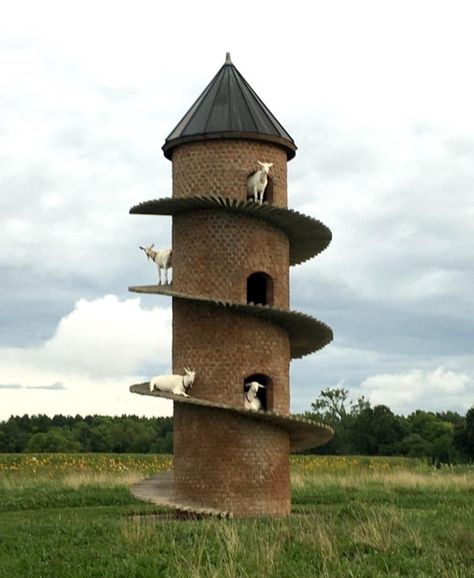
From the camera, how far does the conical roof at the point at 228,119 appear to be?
58.9 ft

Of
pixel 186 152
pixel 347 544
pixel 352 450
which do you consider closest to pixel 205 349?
pixel 186 152

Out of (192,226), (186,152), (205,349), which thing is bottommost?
(205,349)

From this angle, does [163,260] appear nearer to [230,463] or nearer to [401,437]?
[230,463]

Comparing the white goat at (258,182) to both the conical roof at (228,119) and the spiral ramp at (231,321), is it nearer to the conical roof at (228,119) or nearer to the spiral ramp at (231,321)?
the spiral ramp at (231,321)

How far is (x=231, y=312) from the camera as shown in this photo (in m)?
17.3

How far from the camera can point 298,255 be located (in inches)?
798

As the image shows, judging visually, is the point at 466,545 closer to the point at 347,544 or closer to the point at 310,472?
the point at 347,544

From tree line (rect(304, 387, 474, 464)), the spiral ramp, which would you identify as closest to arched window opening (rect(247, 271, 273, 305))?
the spiral ramp

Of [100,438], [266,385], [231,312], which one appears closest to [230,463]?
[266,385]

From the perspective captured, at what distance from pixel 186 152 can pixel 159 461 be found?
19682mm

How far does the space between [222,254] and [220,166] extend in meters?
1.65

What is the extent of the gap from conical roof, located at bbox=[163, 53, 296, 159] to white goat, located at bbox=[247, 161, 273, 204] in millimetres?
662

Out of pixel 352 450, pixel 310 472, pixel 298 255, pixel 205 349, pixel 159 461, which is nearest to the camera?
pixel 205 349

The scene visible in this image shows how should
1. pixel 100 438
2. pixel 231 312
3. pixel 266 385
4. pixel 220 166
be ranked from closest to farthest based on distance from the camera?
pixel 231 312 → pixel 266 385 → pixel 220 166 → pixel 100 438
